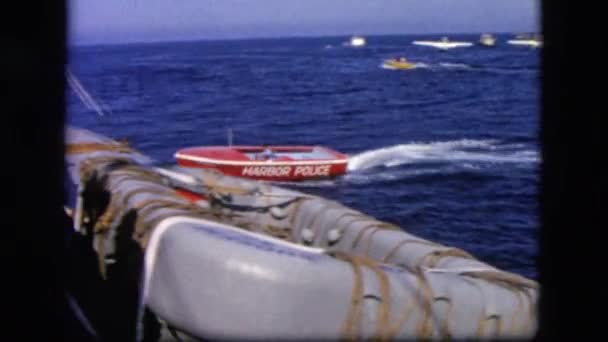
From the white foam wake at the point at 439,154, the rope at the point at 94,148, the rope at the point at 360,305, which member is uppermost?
the rope at the point at 94,148

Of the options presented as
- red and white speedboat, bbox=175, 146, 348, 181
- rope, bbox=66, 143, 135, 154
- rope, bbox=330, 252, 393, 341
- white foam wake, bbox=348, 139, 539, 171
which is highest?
rope, bbox=66, 143, 135, 154

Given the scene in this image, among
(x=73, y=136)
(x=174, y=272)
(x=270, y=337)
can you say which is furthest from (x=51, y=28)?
(x=73, y=136)

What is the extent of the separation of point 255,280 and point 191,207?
1718 millimetres

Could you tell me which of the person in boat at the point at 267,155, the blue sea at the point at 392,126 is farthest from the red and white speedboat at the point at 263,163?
the blue sea at the point at 392,126

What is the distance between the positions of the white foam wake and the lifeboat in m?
16.8

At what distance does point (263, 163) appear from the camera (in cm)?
1917

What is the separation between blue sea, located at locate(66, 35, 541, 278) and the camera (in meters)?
16.7

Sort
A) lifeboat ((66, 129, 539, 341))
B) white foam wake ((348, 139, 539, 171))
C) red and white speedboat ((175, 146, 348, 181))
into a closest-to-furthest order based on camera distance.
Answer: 1. lifeboat ((66, 129, 539, 341))
2. red and white speedboat ((175, 146, 348, 181))
3. white foam wake ((348, 139, 539, 171))

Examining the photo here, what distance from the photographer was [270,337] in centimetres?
317

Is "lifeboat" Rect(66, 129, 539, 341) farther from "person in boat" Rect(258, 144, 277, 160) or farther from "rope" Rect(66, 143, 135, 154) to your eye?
"person in boat" Rect(258, 144, 277, 160)

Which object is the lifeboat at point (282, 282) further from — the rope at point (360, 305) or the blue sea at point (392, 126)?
the blue sea at point (392, 126)

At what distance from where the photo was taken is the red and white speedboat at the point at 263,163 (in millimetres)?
19125

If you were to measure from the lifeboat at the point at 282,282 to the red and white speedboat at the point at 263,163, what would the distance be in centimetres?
1358

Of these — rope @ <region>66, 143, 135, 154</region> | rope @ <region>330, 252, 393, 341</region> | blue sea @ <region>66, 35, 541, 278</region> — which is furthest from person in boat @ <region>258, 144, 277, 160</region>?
rope @ <region>330, 252, 393, 341</region>
